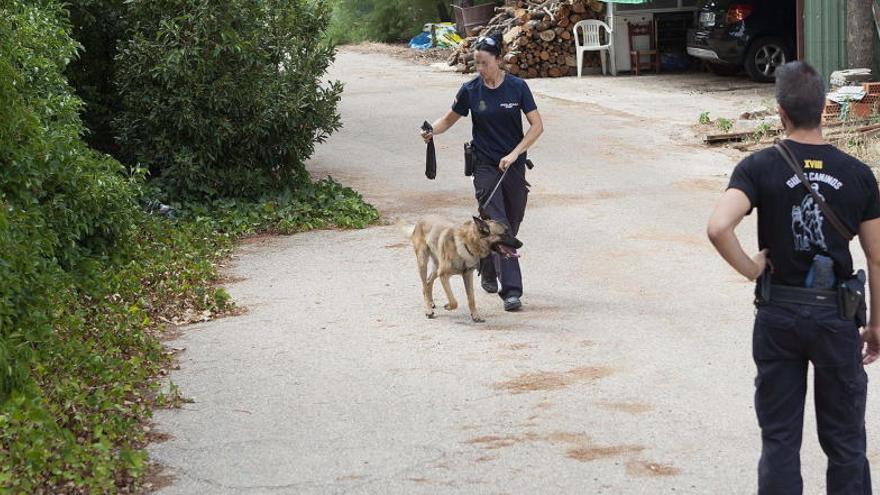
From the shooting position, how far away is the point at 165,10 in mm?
13797

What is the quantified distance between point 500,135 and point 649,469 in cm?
412

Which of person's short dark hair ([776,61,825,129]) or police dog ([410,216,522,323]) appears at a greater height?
person's short dark hair ([776,61,825,129])

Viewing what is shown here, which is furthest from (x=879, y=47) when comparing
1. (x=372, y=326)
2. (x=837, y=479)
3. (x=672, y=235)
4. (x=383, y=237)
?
(x=837, y=479)

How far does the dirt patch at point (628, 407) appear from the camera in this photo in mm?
7027

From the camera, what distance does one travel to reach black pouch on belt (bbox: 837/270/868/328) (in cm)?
458

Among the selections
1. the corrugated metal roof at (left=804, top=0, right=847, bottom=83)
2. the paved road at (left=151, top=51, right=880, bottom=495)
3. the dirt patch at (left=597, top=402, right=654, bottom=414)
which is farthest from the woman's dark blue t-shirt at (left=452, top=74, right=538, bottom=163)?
the corrugated metal roof at (left=804, top=0, right=847, bottom=83)

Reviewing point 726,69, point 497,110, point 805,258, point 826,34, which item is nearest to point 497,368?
point 497,110

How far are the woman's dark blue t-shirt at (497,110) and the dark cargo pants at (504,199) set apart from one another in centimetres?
13

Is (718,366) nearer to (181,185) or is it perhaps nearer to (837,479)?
(837,479)

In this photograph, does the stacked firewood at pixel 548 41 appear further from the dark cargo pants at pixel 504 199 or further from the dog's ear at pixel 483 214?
the dog's ear at pixel 483 214

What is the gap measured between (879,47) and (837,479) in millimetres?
14960

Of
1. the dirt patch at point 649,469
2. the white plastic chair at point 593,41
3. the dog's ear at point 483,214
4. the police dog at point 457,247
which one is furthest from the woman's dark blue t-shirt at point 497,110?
the white plastic chair at point 593,41

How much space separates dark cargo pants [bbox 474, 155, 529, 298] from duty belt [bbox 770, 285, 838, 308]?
4971 mm

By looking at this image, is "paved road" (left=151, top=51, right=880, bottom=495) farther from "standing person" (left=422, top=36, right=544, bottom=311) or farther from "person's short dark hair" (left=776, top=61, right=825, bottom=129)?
"person's short dark hair" (left=776, top=61, right=825, bottom=129)
